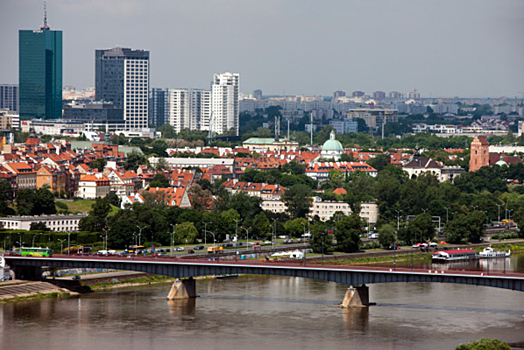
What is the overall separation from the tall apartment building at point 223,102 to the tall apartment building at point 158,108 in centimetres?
1465

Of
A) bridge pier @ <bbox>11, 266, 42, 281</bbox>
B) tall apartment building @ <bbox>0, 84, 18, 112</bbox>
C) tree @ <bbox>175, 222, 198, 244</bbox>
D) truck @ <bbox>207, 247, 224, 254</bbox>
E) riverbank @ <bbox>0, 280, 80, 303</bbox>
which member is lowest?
riverbank @ <bbox>0, 280, 80, 303</bbox>

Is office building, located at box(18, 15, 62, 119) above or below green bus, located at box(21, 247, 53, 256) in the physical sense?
above

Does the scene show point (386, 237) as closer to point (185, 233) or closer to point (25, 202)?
point (185, 233)

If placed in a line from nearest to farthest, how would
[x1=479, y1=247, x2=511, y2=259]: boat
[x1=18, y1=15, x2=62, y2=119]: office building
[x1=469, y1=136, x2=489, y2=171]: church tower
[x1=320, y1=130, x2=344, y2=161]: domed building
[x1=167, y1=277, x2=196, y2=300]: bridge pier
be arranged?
[x1=167, y1=277, x2=196, y2=300]: bridge pier → [x1=479, y1=247, x2=511, y2=259]: boat → [x1=469, y1=136, x2=489, y2=171]: church tower → [x1=320, y1=130, x2=344, y2=161]: domed building → [x1=18, y1=15, x2=62, y2=119]: office building

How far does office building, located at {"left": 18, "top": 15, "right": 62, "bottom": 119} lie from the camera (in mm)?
119562

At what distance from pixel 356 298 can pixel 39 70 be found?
95.5 m

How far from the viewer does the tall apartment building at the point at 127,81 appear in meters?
120

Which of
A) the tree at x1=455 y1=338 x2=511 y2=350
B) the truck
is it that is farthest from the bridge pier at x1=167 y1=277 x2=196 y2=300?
the tree at x1=455 y1=338 x2=511 y2=350

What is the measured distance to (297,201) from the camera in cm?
5216

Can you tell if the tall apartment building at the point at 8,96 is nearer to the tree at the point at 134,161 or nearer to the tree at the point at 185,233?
the tree at the point at 134,161

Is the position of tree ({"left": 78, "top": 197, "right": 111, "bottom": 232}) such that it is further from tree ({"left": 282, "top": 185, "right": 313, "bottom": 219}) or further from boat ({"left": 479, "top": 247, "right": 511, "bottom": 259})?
boat ({"left": 479, "top": 247, "right": 511, "bottom": 259})

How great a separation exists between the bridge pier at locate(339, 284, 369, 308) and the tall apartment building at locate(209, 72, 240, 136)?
97.3 metres

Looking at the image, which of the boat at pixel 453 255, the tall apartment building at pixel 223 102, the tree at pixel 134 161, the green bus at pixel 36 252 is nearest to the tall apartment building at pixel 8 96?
the tall apartment building at pixel 223 102

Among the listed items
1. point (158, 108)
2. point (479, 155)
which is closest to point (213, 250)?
point (479, 155)
